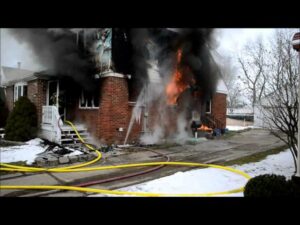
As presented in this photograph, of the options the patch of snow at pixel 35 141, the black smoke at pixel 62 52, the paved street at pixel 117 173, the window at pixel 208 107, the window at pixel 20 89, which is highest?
the black smoke at pixel 62 52

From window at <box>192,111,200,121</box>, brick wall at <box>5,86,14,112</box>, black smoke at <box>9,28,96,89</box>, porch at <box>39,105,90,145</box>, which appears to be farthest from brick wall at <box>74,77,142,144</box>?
brick wall at <box>5,86,14,112</box>

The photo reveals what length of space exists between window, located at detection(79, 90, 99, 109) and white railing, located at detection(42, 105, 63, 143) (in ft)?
4.57

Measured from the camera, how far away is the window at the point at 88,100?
10537 mm

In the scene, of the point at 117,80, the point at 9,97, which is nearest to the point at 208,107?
the point at 117,80

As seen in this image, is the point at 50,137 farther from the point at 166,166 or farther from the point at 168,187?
the point at 168,187

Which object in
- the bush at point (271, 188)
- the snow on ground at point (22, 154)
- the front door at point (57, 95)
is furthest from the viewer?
the front door at point (57, 95)

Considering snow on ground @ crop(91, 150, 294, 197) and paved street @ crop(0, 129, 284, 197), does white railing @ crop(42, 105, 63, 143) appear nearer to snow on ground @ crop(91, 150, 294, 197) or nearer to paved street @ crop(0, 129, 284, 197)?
paved street @ crop(0, 129, 284, 197)

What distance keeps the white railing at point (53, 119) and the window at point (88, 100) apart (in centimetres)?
139

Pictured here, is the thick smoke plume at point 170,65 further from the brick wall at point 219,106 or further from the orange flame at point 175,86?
the brick wall at point 219,106

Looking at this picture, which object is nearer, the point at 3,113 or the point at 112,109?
the point at 112,109

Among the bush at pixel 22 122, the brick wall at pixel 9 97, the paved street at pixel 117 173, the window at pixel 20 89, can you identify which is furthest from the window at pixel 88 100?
the brick wall at pixel 9 97

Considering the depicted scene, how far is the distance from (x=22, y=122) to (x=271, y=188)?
1025cm

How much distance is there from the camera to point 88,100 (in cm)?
1103

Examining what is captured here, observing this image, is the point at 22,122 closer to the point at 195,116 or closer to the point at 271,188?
the point at 195,116
